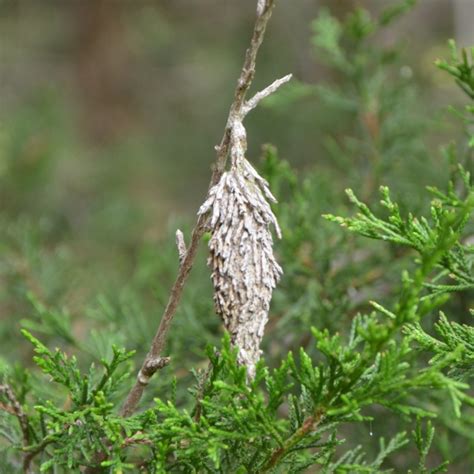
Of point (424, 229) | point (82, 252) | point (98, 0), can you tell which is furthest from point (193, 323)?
point (98, 0)

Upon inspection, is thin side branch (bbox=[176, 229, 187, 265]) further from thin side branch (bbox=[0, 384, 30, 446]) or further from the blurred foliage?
thin side branch (bbox=[0, 384, 30, 446])

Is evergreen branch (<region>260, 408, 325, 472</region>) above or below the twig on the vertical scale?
below

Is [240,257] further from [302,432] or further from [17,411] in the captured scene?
[17,411]

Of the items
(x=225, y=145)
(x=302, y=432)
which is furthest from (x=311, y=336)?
(x=225, y=145)

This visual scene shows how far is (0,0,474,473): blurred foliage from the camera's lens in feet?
3.33

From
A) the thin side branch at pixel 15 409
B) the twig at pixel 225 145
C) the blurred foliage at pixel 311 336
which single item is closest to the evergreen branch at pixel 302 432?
the blurred foliage at pixel 311 336

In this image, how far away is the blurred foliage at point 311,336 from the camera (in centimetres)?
101

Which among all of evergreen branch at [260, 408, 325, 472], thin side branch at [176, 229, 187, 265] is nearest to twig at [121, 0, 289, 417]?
thin side branch at [176, 229, 187, 265]

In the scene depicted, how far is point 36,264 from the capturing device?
231 cm

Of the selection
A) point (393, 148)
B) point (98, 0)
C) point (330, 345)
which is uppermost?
point (98, 0)

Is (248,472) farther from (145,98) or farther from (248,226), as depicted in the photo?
(145,98)

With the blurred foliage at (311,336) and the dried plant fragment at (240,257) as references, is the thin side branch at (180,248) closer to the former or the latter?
the dried plant fragment at (240,257)

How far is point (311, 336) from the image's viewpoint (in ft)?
5.95

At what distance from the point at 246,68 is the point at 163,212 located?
4.84 metres
